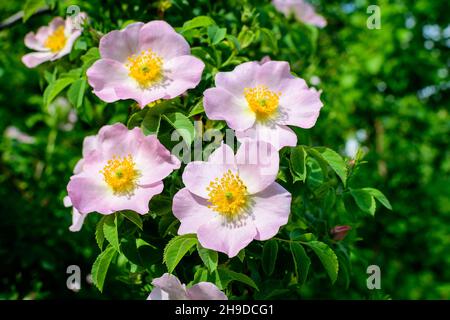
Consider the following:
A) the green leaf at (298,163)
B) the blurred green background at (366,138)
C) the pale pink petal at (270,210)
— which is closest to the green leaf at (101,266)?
the pale pink petal at (270,210)

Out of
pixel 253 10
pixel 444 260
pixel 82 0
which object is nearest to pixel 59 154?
pixel 82 0

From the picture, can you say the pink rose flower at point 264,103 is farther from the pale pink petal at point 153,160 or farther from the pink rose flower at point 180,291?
the pink rose flower at point 180,291

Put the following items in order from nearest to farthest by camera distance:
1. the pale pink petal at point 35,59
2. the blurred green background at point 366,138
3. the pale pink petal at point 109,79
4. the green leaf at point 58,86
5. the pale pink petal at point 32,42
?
1. the pale pink petal at point 109,79
2. the green leaf at point 58,86
3. the pale pink petal at point 35,59
4. the pale pink petal at point 32,42
5. the blurred green background at point 366,138

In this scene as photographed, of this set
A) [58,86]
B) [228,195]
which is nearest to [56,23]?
[58,86]

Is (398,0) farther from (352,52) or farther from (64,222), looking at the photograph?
(64,222)

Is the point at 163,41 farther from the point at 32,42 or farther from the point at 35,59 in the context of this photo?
the point at 32,42

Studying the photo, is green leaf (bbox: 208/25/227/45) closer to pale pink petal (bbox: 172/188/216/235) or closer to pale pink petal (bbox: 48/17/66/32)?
pale pink petal (bbox: 172/188/216/235)
